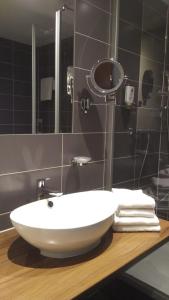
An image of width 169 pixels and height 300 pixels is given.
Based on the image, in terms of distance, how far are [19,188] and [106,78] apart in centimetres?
85

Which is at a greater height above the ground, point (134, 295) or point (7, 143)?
point (7, 143)

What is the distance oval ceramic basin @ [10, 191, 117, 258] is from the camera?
89 cm

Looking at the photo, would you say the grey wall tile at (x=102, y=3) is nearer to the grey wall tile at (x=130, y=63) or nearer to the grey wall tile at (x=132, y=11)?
the grey wall tile at (x=132, y=11)

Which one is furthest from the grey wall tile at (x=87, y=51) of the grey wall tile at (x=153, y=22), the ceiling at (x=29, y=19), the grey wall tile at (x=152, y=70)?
the grey wall tile at (x=153, y=22)

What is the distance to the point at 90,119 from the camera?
64.9 inches

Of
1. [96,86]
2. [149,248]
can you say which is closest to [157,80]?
[96,86]

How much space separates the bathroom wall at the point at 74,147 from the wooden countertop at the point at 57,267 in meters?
0.24

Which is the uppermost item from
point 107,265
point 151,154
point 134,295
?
point 151,154

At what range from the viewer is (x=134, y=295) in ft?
4.60

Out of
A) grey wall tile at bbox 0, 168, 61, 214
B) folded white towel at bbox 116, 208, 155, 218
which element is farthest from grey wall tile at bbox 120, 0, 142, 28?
folded white towel at bbox 116, 208, 155, 218

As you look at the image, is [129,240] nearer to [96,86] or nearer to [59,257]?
[59,257]

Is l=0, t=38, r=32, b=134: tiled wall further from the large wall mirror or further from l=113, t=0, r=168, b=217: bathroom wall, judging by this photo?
l=113, t=0, r=168, b=217: bathroom wall

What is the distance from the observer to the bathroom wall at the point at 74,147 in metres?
1.23

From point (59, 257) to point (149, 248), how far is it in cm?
38
